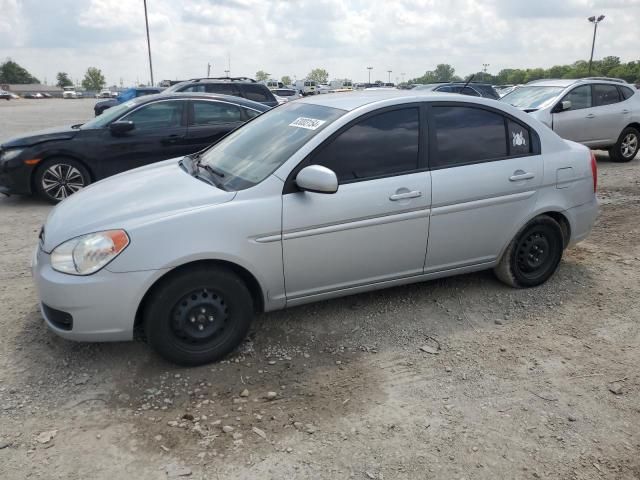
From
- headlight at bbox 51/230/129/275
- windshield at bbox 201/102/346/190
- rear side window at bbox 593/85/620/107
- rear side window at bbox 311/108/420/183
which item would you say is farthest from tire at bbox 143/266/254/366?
rear side window at bbox 593/85/620/107

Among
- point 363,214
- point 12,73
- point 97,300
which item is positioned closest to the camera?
point 97,300

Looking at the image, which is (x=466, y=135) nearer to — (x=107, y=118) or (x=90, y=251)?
(x=90, y=251)

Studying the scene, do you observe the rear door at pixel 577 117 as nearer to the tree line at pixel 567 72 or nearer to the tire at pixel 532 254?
the tire at pixel 532 254

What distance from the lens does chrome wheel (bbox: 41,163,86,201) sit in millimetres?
7418

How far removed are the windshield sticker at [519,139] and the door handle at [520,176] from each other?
0.24 m

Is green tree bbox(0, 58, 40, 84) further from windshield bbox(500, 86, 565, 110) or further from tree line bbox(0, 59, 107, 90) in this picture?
windshield bbox(500, 86, 565, 110)

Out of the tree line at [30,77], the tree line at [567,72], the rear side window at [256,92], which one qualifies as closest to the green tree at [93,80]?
the tree line at [30,77]

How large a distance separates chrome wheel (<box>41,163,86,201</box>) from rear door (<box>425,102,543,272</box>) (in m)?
5.51

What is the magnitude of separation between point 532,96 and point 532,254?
731cm

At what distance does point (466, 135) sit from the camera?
417cm

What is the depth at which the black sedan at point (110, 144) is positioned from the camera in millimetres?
7332

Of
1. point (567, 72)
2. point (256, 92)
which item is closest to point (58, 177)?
point (256, 92)

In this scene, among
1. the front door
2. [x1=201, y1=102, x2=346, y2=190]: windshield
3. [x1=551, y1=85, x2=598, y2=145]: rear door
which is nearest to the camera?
the front door

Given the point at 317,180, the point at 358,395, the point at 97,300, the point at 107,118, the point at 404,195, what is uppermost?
the point at 107,118
